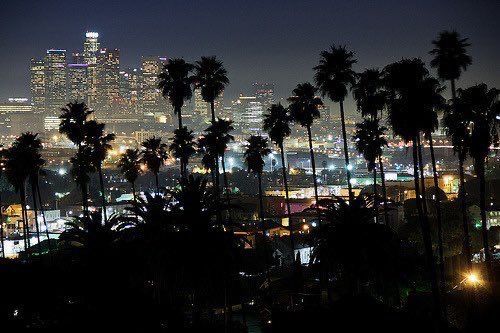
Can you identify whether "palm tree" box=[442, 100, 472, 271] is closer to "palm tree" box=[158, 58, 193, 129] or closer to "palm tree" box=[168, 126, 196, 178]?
"palm tree" box=[158, 58, 193, 129]

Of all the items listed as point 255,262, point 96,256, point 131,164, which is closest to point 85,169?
point 131,164

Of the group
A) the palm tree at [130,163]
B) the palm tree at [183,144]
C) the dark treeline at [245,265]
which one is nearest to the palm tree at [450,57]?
the dark treeline at [245,265]

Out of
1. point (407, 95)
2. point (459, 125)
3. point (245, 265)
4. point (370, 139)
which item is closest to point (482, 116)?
point (459, 125)

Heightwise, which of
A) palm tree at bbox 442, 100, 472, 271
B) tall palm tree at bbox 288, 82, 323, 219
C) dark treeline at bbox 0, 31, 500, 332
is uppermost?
tall palm tree at bbox 288, 82, 323, 219

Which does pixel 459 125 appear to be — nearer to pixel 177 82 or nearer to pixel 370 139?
pixel 370 139

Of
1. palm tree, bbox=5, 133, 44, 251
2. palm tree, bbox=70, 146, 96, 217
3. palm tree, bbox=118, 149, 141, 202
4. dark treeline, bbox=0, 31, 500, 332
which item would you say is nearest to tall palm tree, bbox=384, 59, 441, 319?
dark treeline, bbox=0, 31, 500, 332

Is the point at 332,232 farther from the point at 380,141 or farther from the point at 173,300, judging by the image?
the point at 380,141

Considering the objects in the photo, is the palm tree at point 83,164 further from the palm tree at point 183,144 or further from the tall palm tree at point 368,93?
the tall palm tree at point 368,93
